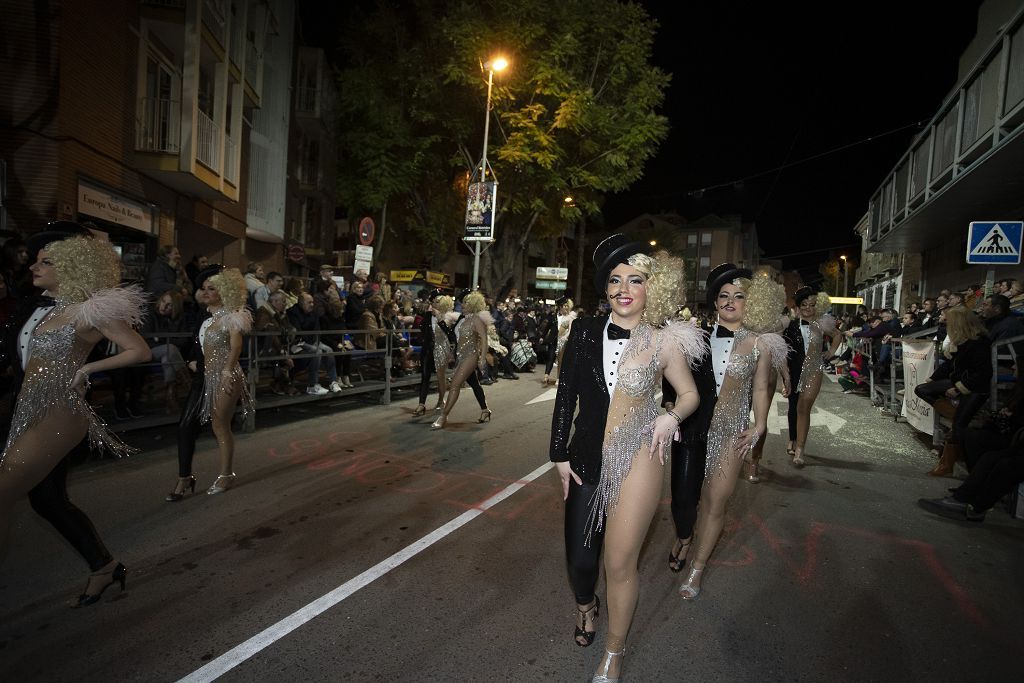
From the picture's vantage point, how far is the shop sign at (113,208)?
1099 cm

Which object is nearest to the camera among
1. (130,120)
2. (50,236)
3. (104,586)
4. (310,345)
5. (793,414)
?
(104,586)

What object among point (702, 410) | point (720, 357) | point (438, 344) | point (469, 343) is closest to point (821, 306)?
point (720, 357)

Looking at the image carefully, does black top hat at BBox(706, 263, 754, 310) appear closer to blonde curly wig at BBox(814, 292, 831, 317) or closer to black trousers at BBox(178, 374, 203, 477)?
blonde curly wig at BBox(814, 292, 831, 317)

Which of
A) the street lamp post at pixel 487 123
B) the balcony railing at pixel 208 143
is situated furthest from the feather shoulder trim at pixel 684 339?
the street lamp post at pixel 487 123

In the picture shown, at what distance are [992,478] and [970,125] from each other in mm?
8404

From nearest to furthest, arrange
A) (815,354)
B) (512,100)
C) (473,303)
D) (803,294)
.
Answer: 1. (815,354)
2. (803,294)
3. (473,303)
4. (512,100)

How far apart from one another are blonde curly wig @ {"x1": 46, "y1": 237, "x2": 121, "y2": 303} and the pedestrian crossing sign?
10.3 metres

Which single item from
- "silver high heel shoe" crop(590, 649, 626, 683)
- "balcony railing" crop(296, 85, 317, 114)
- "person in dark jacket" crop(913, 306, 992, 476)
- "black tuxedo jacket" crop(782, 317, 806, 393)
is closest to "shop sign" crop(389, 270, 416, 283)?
"balcony railing" crop(296, 85, 317, 114)

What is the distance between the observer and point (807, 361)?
731 centimetres

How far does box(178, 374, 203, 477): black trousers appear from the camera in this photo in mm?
4875

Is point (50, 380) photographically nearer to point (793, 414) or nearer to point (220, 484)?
point (220, 484)

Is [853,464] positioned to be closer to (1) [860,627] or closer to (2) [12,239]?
(1) [860,627]

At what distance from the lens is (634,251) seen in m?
2.79

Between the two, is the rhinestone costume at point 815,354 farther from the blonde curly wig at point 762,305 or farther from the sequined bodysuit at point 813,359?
the blonde curly wig at point 762,305
